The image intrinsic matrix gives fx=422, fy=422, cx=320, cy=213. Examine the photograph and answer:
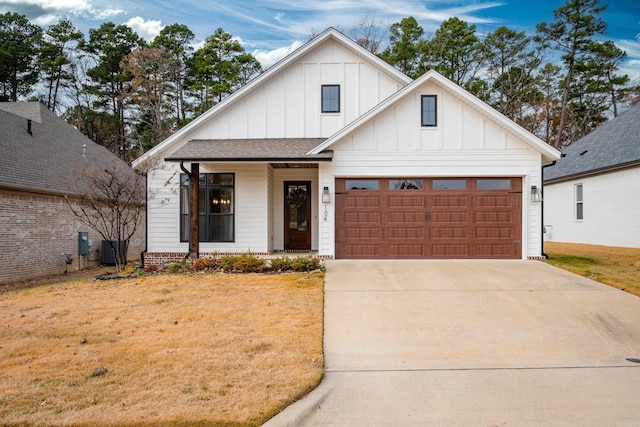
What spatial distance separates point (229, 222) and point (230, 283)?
4.08 m

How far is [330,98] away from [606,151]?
12.3m

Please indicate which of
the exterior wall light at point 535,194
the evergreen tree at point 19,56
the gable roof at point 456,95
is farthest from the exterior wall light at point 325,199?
the evergreen tree at point 19,56

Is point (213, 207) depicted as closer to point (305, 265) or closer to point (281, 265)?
point (281, 265)

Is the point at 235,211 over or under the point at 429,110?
under

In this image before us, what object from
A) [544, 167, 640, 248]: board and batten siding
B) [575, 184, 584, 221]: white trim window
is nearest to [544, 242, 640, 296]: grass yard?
[544, 167, 640, 248]: board and batten siding

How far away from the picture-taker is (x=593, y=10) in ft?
92.5

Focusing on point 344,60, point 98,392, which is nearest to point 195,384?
point 98,392

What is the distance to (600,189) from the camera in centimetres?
1722

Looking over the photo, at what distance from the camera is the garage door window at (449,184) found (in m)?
12.2

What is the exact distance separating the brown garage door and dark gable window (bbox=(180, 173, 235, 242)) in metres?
3.49

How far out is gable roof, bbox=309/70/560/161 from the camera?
1163cm

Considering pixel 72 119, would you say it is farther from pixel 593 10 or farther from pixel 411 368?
pixel 593 10

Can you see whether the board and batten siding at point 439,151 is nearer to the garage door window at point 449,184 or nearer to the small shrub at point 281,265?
the garage door window at point 449,184

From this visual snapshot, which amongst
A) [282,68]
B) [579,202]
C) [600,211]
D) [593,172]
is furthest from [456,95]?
[579,202]
